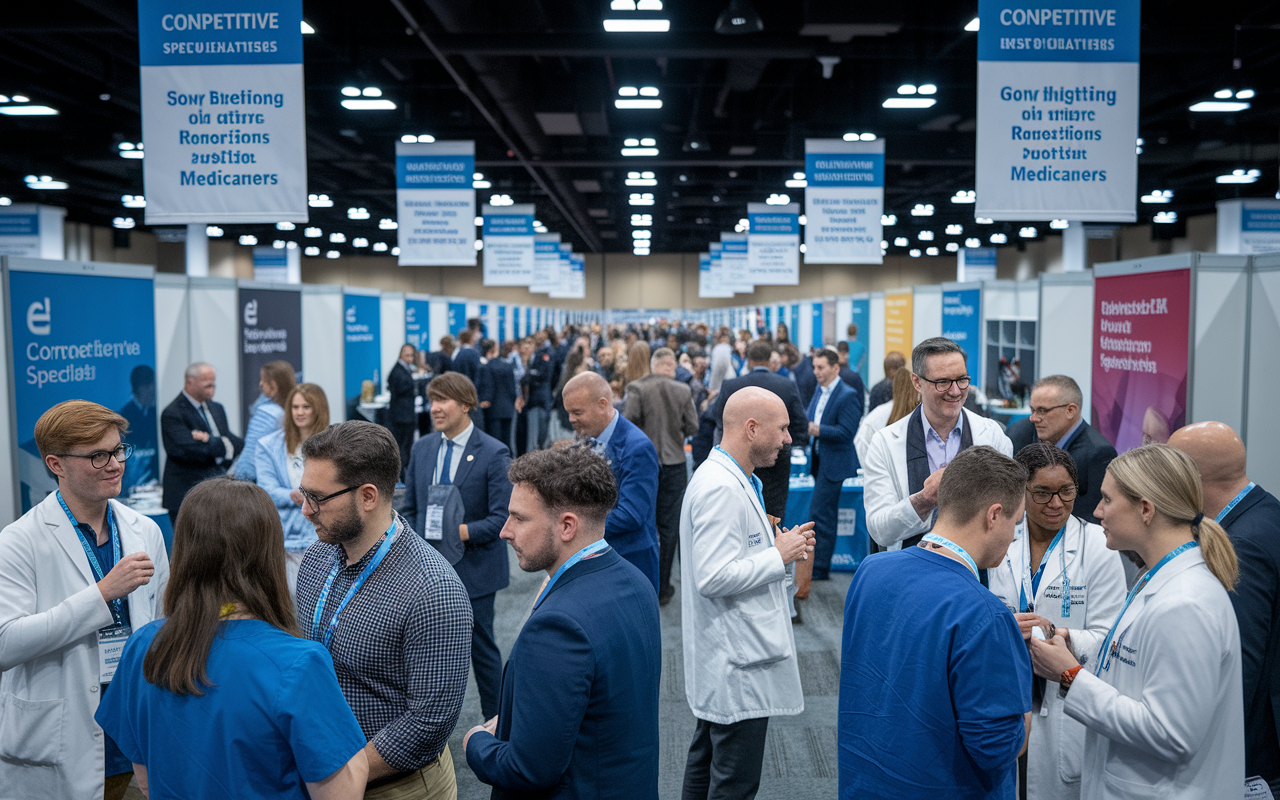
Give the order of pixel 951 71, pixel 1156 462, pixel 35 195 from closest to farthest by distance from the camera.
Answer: pixel 1156 462
pixel 951 71
pixel 35 195

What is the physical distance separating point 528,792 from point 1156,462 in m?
1.55

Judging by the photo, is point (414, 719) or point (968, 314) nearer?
point (414, 719)

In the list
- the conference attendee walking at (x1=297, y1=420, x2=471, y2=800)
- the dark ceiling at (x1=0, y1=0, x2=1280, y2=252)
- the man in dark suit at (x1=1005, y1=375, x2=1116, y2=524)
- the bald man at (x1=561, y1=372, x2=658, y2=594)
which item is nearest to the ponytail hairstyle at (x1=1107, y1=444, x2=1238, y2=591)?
the conference attendee walking at (x1=297, y1=420, x2=471, y2=800)

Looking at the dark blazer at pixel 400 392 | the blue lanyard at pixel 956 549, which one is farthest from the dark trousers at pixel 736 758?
the dark blazer at pixel 400 392

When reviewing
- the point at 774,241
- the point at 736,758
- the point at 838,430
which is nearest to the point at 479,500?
the point at 736,758

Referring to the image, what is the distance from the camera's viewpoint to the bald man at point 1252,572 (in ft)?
7.74

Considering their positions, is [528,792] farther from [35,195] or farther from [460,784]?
[35,195]

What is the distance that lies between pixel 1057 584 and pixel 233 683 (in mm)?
2108

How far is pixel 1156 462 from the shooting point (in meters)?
2.06

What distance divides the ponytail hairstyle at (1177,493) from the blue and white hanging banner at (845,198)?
8842 mm

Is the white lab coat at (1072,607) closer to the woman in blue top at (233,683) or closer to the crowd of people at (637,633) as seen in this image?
the crowd of people at (637,633)

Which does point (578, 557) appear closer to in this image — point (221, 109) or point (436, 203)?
point (221, 109)

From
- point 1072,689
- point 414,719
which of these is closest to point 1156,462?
point 1072,689

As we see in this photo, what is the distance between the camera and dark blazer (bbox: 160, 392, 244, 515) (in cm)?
507
